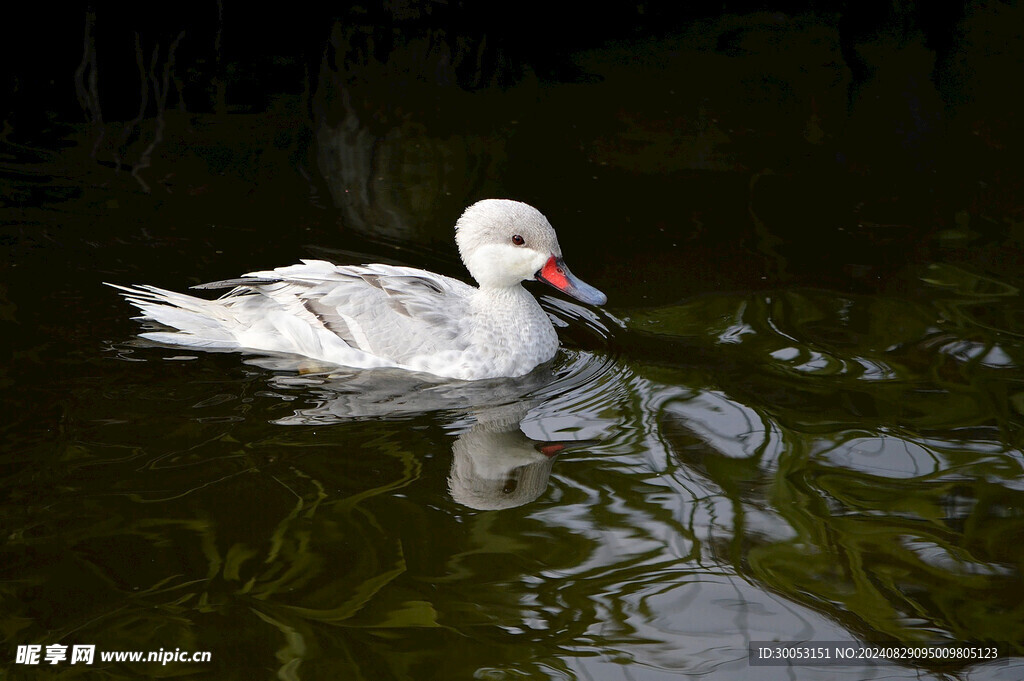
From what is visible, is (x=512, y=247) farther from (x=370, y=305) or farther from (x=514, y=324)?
(x=370, y=305)

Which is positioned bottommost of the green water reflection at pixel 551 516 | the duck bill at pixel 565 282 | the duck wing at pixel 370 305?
the green water reflection at pixel 551 516

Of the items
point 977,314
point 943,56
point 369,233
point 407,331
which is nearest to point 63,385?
point 407,331

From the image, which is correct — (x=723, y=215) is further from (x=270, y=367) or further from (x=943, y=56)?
(x=943, y=56)

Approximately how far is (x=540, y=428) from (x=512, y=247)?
1.25 metres

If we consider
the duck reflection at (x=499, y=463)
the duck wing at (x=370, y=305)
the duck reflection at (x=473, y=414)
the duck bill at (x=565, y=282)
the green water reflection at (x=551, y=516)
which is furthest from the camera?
the duck bill at (x=565, y=282)

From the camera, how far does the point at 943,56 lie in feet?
38.5

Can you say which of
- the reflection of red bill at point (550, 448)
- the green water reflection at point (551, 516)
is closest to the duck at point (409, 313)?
the green water reflection at point (551, 516)

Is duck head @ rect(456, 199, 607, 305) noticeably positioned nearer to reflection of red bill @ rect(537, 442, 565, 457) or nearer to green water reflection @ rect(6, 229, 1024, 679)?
green water reflection @ rect(6, 229, 1024, 679)

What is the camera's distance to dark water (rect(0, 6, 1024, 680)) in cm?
401

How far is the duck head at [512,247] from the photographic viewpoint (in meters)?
6.10

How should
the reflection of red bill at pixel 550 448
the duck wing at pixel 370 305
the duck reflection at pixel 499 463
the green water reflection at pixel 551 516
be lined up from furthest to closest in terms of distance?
the duck wing at pixel 370 305, the reflection of red bill at pixel 550 448, the duck reflection at pixel 499 463, the green water reflection at pixel 551 516

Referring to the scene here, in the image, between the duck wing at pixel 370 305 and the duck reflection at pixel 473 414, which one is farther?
the duck wing at pixel 370 305

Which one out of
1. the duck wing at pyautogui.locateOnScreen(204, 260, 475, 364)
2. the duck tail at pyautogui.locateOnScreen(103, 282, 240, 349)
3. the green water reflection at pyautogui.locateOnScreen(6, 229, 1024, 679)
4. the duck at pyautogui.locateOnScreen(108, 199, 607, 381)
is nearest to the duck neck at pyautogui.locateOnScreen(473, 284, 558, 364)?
the duck at pyautogui.locateOnScreen(108, 199, 607, 381)

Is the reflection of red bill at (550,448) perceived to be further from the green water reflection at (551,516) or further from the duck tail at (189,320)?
the duck tail at (189,320)
